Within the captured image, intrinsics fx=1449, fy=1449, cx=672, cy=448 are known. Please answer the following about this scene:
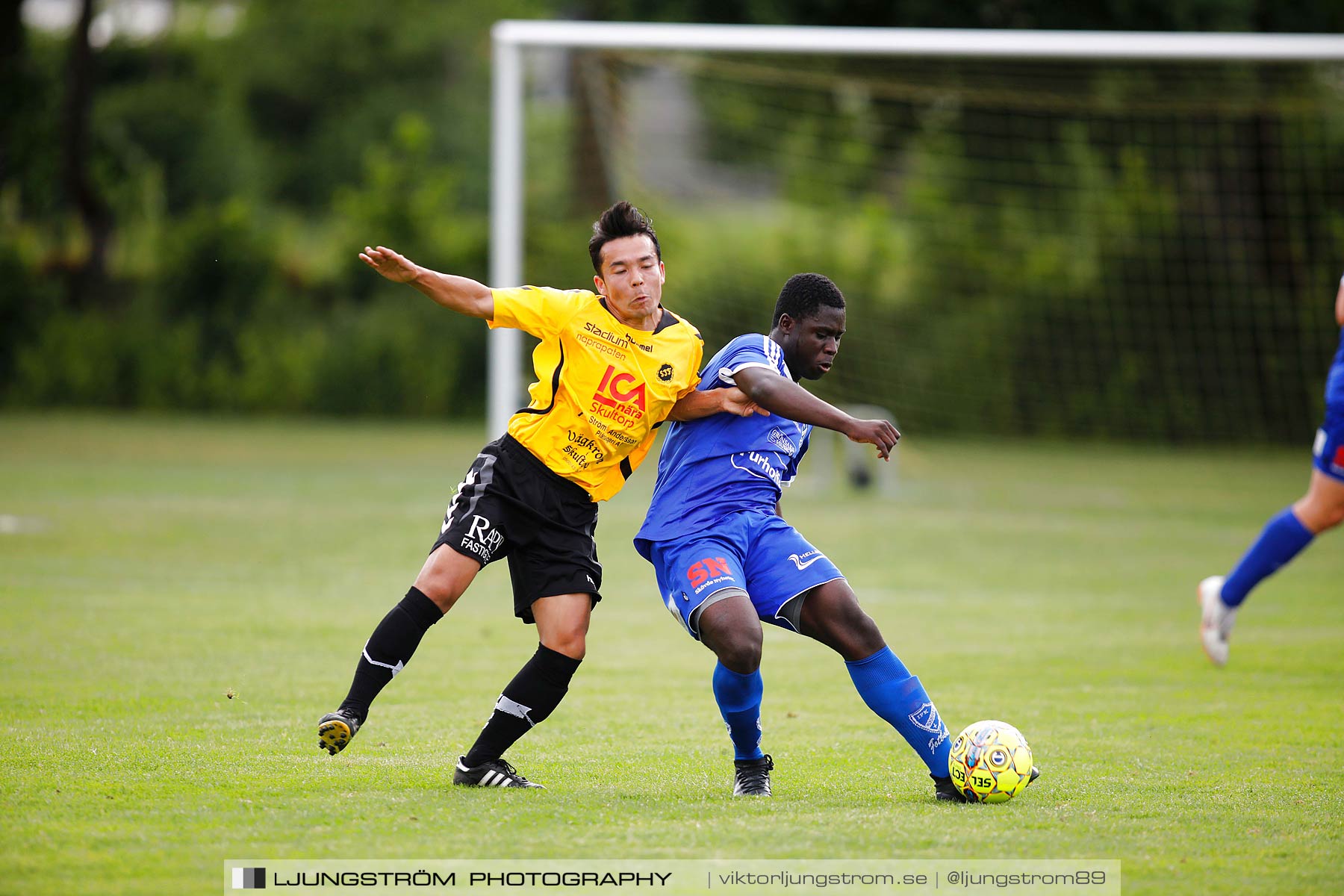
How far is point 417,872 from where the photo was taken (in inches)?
151

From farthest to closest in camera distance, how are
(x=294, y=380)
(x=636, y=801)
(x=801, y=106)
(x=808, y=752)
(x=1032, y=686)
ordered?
1. (x=294, y=380)
2. (x=801, y=106)
3. (x=1032, y=686)
4. (x=808, y=752)
5. (x=636, y=801)

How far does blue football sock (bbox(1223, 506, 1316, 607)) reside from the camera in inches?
310

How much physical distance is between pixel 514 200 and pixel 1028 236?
14.5 metres

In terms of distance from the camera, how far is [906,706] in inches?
192

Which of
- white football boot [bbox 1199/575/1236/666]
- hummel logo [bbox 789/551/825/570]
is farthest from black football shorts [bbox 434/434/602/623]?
white football boot [bbox 1199/575/1236/666]

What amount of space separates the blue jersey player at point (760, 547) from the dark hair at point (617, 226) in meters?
0.53

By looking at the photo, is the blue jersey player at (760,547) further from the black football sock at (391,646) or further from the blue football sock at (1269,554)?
the blue football sock at (1269,554)

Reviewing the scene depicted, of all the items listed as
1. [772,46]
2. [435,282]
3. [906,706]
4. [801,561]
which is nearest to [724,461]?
[801,561]

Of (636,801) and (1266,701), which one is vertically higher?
(636,801)

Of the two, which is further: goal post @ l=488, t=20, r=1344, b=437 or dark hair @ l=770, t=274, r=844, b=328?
goal post @ l=488, t=20, r=1344, b=437

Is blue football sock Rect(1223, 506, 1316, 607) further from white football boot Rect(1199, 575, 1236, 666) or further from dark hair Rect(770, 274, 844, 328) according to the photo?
dark hair Rect(770, 274, 844, 328)

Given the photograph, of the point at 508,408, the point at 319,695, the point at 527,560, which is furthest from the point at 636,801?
the point at 508,408

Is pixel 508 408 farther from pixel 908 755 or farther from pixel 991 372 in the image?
pixel 991 372

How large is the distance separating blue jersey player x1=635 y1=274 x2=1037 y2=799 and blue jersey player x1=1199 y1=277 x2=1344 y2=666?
3.70 m
